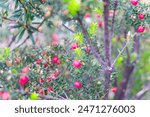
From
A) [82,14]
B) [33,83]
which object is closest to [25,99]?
[33,83]

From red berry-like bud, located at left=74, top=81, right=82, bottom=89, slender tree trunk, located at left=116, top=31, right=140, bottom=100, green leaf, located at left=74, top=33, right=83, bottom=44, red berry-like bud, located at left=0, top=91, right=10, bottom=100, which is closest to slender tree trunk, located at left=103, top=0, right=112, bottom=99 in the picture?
red berry-like bud, located at left=74, top=81, right=82, bottom=89

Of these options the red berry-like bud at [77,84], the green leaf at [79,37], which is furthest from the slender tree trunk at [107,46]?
the green leaf at [79,37]

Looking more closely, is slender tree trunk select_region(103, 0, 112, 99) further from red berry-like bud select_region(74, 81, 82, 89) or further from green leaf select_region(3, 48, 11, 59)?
green leaf select_region(3, 48, 11, 59)

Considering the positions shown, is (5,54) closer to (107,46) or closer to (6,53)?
(6,53)

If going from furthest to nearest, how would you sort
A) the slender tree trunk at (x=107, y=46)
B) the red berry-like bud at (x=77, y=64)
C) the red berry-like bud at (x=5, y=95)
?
the red berry-like bud at (x=77, y=64) < the red berry-like bud at (x=5, y=95) < the slender tree trunk at (x=107, y=46)

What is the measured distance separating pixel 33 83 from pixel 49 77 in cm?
15

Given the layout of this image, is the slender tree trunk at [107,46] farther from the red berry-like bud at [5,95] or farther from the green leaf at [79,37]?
the red berry-like bud at [5,95]

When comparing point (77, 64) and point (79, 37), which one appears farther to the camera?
point (79, 37)

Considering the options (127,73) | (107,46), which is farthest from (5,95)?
(127,73)

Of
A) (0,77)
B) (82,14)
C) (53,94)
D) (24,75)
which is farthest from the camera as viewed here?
(53,94)

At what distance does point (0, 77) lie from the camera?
2.35m

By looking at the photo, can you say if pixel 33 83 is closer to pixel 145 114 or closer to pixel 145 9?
pixel 145 114

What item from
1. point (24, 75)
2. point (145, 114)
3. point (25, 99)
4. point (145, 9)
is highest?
point (145, 9)

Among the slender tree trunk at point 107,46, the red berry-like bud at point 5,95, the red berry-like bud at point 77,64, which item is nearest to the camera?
the slender tree trunk at point 107,46
